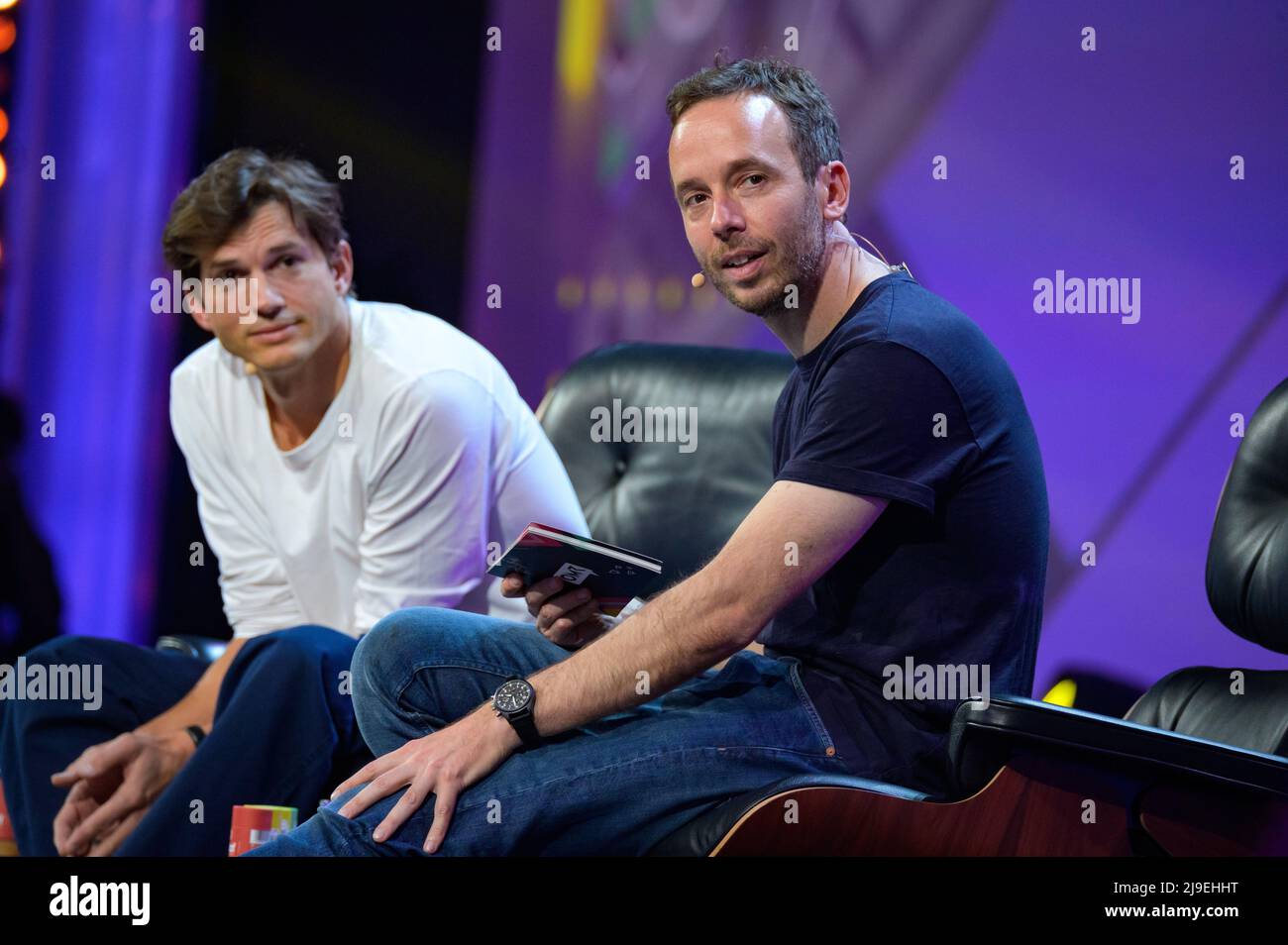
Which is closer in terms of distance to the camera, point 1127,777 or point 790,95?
point 1127,777

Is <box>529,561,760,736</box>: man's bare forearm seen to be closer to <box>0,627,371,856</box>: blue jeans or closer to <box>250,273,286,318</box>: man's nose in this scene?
<box>0,627,371,856</box>: blue jeans

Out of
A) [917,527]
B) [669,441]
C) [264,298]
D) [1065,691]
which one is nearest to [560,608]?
[917,527]

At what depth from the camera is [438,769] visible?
1548mm

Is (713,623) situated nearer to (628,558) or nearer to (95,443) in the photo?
(628,558)

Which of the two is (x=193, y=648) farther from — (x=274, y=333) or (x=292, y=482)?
(x=274, y=333)

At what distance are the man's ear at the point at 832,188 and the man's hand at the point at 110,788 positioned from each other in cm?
A: 140

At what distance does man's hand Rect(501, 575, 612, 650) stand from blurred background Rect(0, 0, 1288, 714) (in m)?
1.42

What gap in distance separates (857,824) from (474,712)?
18.4 inches

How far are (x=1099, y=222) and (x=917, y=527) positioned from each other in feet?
4.91

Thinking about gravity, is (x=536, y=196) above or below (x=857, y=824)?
above

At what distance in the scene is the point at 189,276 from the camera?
2566mm

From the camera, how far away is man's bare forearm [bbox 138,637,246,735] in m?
2.36

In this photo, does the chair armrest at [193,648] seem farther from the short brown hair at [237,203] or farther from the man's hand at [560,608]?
the man's hand at [560,608]
